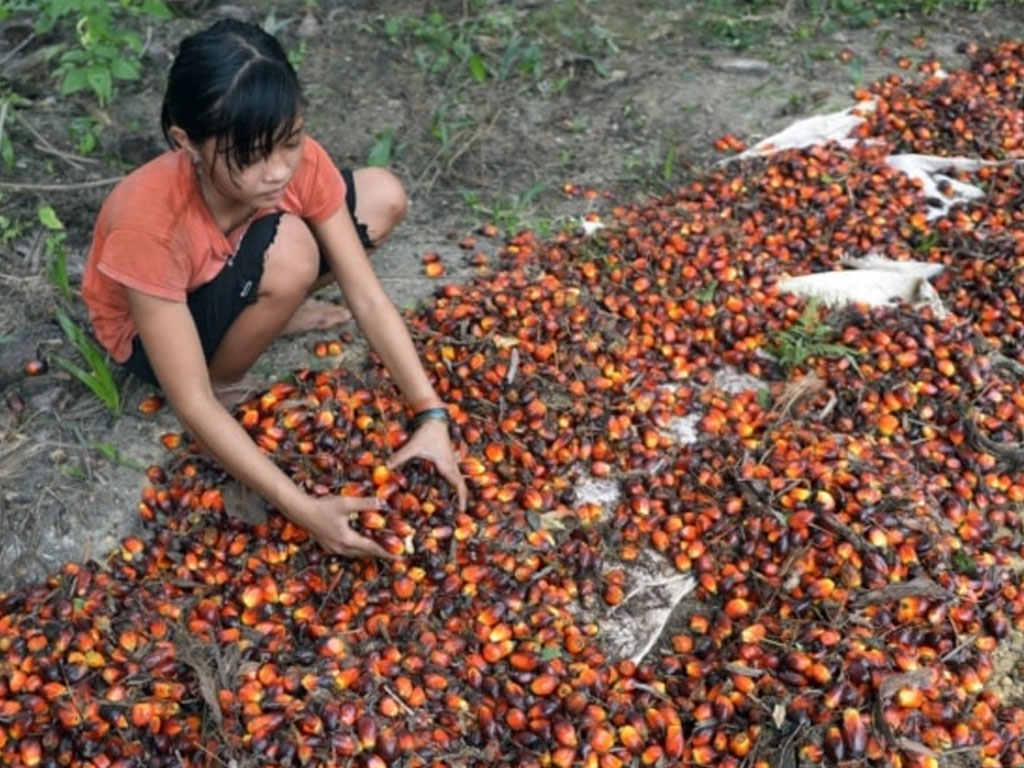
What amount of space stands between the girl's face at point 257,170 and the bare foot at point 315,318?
1.01 metres

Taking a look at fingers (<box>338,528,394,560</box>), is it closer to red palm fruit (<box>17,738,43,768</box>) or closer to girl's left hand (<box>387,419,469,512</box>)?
girl's left hand (<box>387,419,469,512</box>)

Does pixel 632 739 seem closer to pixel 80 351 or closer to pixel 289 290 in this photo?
pixel 289 290

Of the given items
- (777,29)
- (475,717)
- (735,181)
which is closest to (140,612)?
(475,717)

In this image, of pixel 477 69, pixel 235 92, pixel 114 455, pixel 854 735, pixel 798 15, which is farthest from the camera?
pixel 798 15

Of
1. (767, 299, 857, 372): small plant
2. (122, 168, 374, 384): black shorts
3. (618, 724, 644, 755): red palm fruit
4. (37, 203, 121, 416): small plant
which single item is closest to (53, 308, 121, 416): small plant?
(37, 203, 121, 416): small plant

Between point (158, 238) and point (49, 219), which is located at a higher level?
point (158, 238)

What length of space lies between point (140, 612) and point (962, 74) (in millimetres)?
4306

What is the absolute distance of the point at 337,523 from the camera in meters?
2.65

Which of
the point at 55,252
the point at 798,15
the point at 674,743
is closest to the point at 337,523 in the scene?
the point at 674,743

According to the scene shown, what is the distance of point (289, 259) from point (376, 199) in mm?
602

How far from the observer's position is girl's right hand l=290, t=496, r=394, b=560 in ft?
8.66

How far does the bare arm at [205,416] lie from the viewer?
2.58 m

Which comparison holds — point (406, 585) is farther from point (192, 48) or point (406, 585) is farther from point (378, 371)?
point (192, 48)

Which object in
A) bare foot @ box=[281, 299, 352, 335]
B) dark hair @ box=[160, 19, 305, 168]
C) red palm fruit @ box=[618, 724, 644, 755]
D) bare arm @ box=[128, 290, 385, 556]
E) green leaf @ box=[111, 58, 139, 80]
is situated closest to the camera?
dark hair @ box=[160, 19, 305, 168]
